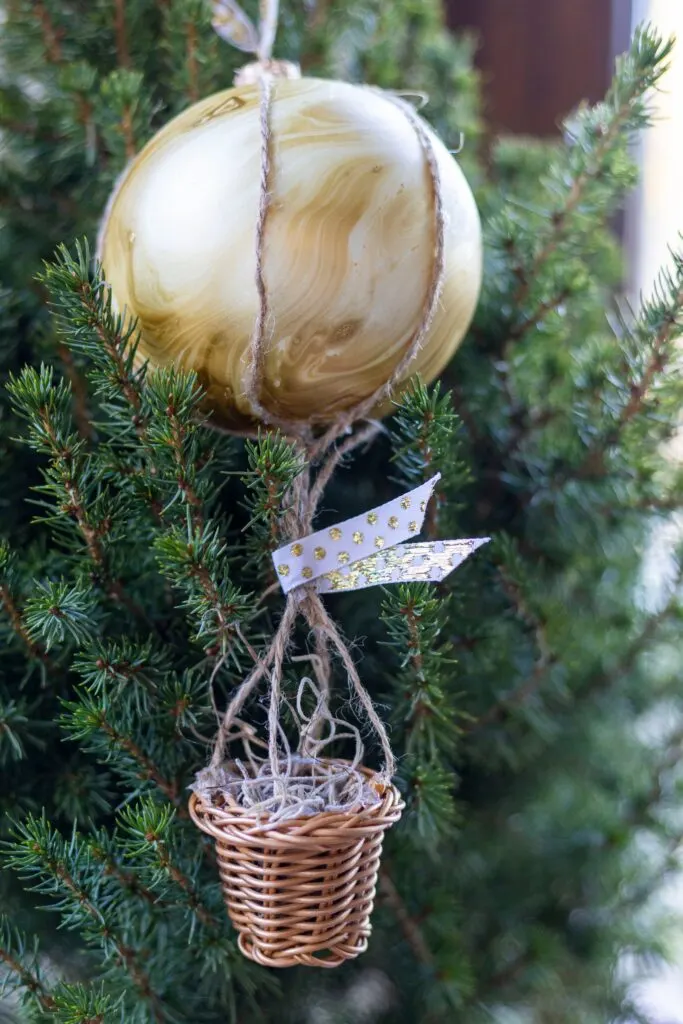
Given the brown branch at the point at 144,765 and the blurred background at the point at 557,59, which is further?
the blurred background at the point at 557,59

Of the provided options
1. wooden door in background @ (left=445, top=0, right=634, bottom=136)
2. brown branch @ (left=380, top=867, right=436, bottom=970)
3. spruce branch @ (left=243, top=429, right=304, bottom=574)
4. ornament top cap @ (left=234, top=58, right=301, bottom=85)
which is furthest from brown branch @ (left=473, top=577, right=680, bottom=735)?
wooden door in background @ (left=445, top=0, right=634, bottom=136)

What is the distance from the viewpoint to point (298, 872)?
409 millimetres

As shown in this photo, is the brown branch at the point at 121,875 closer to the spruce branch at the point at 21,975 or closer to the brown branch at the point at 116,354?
the spruce branch at the point at 21,975

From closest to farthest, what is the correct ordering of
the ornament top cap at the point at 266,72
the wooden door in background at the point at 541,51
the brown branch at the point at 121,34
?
the ornament top cap at the point at 266,72 → the brown branch at the point at 121,34 → the wooden door in background at the point at 541,51

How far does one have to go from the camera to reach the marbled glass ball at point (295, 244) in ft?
1.39

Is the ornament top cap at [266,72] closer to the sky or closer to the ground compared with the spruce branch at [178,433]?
closer to the sky

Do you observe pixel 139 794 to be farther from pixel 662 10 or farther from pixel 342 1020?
pixel 662 10

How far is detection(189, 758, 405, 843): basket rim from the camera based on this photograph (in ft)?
1.32

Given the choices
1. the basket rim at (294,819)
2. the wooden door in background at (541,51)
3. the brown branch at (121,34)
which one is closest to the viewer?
the basket rim at (294,819)

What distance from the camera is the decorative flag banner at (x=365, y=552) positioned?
432mm

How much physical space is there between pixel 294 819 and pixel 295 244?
26cm

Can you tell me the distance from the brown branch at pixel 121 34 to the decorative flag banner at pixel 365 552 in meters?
0.40

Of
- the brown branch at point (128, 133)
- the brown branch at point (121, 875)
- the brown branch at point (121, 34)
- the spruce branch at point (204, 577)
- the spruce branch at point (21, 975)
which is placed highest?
the brown branch at point (121, 34)

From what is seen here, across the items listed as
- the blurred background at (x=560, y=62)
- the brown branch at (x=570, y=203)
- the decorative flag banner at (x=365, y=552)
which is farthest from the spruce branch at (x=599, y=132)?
the blurred background at (x=560, y=62)
